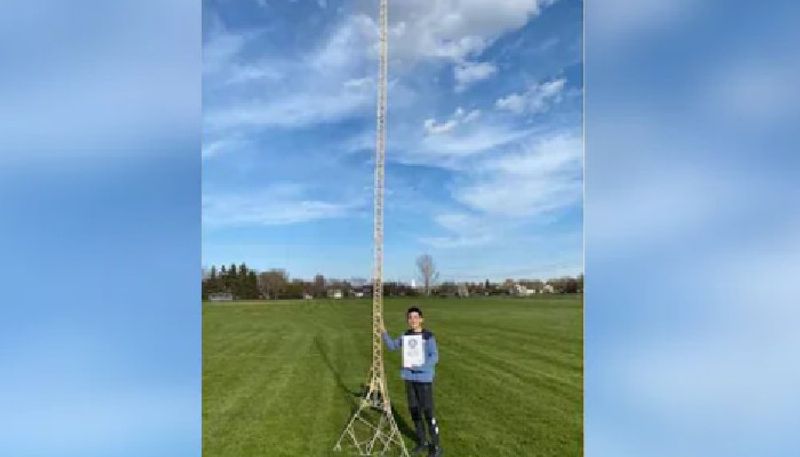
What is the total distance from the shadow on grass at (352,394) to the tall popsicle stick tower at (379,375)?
88 mm

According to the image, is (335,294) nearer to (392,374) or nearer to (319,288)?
(319,288)

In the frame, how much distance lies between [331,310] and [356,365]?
41 centimetres

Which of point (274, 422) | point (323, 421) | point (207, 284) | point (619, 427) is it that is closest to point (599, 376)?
point (619, 427)

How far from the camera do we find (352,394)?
443 cm

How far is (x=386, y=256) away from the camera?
4137 mm

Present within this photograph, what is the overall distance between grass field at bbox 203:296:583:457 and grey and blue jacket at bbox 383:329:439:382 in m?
0.37

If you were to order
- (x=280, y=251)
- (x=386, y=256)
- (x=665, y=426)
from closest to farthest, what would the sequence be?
(x=665, y=426)
(x=386, y=256)
(x=280, y=251)

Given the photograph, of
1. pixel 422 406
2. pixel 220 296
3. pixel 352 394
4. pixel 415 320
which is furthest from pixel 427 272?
pixel 220 296

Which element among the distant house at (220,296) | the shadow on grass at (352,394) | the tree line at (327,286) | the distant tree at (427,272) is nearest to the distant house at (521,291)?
the tree line at (327,286)

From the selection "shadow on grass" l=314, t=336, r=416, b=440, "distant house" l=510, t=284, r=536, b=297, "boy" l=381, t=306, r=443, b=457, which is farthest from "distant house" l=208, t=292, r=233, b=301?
"distant house" l=510, t=284, r=536, b=297

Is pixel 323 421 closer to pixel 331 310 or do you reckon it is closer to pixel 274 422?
pixel 274 422

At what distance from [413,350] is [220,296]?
1.20 meters

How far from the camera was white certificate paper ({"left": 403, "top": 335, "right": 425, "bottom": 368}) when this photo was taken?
378 centimetres

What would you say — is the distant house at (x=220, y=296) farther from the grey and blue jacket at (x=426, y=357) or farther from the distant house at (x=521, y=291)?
the distant house at (x=521, y=291)
